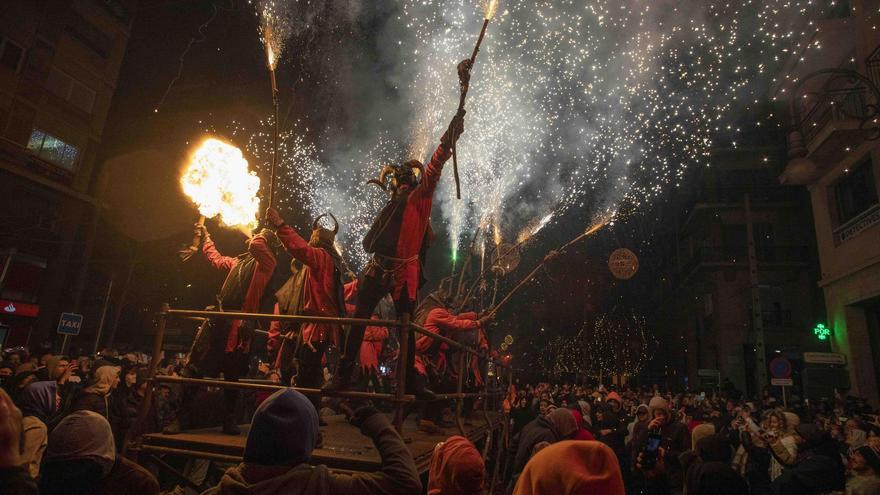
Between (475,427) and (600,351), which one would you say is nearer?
(475,427)

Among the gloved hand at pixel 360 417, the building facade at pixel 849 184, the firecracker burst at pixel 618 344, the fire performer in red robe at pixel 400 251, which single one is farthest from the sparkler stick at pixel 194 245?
the firecracker burst at pixel 618 344

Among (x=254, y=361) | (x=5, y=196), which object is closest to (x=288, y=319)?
(x=254, y=361)

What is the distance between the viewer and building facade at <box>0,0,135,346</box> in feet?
76.9

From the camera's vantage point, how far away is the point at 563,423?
5.13m

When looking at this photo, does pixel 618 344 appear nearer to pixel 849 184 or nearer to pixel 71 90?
pixel 849 184

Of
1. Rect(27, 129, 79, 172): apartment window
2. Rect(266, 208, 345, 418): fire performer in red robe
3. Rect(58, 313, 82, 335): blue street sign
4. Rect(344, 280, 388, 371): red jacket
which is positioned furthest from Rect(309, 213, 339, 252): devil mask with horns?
Rect(27, 129, 79, 172): apartment window

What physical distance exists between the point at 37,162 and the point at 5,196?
2396mm

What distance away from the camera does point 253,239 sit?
5738 mm

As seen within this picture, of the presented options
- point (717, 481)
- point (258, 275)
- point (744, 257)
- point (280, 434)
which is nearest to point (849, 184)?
point (744, 257)

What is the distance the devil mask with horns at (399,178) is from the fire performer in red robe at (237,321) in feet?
5.23

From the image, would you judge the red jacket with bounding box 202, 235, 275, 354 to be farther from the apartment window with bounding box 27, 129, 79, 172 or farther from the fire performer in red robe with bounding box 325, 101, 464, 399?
the apartment window with bounding box 27, 129, 79, 172

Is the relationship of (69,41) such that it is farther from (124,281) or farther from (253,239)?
(253,239)

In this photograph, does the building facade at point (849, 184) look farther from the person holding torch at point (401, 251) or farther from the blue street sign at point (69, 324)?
the blue street sign at point (69, 324)

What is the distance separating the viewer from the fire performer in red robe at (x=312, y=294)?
5.13 metres
